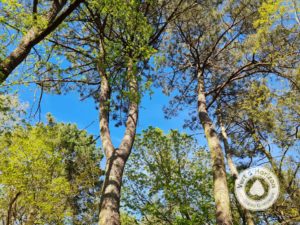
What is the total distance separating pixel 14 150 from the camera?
581 inches

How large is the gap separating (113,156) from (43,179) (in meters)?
10.7

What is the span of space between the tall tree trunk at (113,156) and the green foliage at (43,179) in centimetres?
404

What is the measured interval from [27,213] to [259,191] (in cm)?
1180

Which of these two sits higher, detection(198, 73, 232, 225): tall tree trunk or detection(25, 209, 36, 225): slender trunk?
detection(25, 209, 36, 225): slender trunk

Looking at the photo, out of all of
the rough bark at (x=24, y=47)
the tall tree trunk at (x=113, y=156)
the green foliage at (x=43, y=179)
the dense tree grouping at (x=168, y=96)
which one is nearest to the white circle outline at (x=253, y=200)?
the dense tree grouping at (x=168, y=96)

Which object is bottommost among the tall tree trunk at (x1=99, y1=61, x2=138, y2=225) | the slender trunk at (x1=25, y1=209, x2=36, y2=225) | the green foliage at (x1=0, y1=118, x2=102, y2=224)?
the tall tree trunk at (x1=99, y1=61, x2=138, y2=225)

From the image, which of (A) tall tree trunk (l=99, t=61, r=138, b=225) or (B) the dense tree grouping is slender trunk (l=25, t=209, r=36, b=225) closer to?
(B) the dense tree grouping

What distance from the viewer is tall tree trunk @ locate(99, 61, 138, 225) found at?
16.7 ft

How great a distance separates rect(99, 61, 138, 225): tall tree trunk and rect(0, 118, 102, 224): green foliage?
404cm

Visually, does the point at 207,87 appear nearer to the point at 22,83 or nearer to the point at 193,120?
the point at 193,120

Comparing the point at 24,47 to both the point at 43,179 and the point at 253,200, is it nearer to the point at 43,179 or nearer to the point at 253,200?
the point at 253,200

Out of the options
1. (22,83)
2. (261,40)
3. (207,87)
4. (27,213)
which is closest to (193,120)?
(207,87)

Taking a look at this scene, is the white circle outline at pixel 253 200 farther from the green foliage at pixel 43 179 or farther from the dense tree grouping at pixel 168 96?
the green foliage at pixel 43 179

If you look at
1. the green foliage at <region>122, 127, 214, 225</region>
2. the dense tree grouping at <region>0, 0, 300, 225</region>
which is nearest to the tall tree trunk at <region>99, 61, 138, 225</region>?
the dense tree grouping at <region>0, 0, 300, 225</region>
